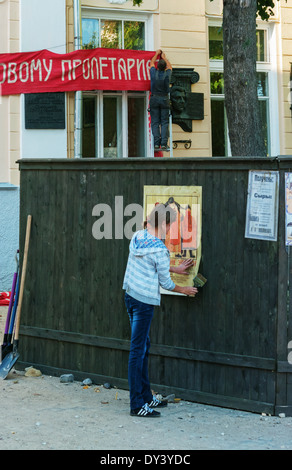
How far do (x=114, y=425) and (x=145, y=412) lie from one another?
0.37 meters

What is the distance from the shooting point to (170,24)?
13.8 metres

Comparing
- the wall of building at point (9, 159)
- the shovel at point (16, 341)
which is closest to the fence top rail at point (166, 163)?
the shovel at point (16, 341)

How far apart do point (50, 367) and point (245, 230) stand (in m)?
2.68

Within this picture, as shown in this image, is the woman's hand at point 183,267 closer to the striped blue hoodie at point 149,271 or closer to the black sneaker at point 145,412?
the striped blue hoodie at point 149,271

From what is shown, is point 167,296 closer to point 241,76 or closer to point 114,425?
point 114,425

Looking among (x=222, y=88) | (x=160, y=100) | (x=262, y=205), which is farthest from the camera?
(x=222, y=88)

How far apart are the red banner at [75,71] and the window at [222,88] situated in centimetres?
156

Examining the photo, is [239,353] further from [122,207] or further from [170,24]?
[170,24]

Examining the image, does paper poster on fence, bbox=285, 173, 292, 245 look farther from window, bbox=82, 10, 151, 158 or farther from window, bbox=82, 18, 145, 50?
window, bbox=82, 18, 145, 50

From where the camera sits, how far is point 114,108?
13.9m

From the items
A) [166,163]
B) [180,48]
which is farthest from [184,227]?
[180,48]

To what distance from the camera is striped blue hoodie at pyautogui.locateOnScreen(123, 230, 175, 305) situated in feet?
20.6
